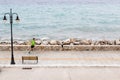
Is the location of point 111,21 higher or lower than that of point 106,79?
higher

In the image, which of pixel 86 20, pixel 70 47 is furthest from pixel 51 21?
pixel 70 47

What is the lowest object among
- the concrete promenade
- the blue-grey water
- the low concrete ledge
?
the concrete promenade

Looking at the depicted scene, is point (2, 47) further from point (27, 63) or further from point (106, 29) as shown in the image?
point (106, 29)

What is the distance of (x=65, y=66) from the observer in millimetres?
23031

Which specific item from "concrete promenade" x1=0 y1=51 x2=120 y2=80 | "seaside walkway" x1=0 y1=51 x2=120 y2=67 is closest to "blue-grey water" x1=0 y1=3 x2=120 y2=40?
"seaside walkway" x1=0 y1=51 x2=120 y2=67

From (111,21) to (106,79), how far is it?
59854 mm

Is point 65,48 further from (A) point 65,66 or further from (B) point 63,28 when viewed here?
(B) point 63,28

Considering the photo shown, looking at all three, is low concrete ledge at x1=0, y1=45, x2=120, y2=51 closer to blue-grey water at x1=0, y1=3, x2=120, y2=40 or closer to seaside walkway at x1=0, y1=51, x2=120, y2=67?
seaside walkway at x1=0, y1=51, x2=120, y2=67

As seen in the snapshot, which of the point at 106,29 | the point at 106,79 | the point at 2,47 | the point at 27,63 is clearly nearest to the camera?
the point at 106,79

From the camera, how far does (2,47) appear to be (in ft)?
90.3

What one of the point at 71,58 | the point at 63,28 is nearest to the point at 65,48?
the point at 71,58

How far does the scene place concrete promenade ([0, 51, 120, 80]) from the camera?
21219mm

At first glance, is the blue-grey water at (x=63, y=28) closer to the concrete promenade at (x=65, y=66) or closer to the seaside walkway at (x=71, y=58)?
the seaside walkway at (x=71, y=58)

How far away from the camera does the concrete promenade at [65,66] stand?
21219 millimetres
